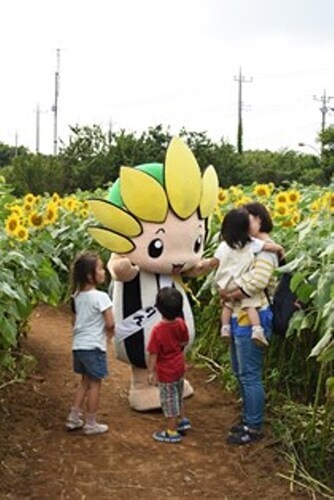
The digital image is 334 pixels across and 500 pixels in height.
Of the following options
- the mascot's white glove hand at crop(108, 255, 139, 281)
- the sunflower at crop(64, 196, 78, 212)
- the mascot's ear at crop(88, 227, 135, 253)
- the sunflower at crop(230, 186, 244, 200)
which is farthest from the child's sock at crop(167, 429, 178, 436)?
the sunflower at crop(64, 196, 78, 212)

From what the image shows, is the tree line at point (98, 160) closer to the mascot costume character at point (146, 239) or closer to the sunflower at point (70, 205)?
the sunflower at point (70, 205)

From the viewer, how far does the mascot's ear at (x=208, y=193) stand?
16.3ft

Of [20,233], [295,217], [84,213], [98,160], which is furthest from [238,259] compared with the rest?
[98,160]

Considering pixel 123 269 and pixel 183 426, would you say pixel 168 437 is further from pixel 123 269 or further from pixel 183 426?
pixel 123 269

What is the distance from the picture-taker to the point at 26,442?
4152 millimetres


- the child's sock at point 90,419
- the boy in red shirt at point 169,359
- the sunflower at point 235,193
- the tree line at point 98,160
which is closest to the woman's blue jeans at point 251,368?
the boy in red shirt at point 169,359

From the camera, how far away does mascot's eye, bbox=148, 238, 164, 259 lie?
473 centimetres

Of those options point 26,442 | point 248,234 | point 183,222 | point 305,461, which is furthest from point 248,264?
point 26,442

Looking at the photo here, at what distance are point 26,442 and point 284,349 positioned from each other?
1.51 metres

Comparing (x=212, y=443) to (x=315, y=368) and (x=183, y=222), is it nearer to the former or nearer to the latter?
(x=315, y=368)

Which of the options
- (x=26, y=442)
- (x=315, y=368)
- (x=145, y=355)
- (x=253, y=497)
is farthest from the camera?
(x=145, y=355)

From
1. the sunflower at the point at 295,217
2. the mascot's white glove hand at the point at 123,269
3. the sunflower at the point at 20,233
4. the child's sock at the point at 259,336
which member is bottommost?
the child's sock at the point at 259,336

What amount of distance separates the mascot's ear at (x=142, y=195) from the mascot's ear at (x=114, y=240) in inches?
6.0

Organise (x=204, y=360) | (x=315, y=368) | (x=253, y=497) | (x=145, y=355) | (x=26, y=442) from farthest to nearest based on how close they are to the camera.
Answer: (x=204, y=360) < (x=145, y=355) < (x=315, y=368) < (x=26, y=442) < (x=253, y=497)
